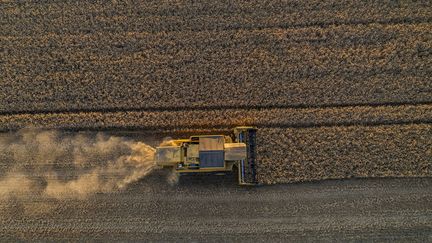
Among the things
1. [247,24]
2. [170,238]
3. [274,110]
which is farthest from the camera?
[247,24]

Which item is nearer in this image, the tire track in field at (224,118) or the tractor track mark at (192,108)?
the tire track in field at (224,118)

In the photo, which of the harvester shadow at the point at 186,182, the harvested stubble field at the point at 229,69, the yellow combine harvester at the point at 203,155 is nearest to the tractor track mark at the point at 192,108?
the harvested stubble field at the point at 229,69

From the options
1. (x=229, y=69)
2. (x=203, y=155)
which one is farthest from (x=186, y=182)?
(x=229, y=69)

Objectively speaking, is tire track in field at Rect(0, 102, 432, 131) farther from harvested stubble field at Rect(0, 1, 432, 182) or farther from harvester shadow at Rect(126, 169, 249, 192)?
harvester shadow at Rect(126, 169, 249, 192)

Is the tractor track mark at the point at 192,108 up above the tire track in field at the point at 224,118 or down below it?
above

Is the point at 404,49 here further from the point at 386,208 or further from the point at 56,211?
the point at 56,211

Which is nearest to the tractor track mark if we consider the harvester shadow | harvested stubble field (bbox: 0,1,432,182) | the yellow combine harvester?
harvested stubble field (bbox: 0,1,432,182)

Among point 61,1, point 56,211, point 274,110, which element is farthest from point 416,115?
point 61,1

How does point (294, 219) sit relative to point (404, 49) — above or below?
below

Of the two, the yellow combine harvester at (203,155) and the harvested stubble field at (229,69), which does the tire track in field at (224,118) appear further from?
the yellow combine harvester at (203,155)
